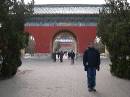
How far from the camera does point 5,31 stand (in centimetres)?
1933

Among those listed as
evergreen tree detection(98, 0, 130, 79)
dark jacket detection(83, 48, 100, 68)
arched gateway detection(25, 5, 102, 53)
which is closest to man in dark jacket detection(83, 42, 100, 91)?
dark jacket detection(83, 48, 100, 68)

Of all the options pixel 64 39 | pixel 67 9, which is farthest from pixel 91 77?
pixel 64 39

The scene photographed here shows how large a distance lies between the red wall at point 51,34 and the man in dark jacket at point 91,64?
145 ft

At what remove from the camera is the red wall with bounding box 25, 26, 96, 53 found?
5953 cm

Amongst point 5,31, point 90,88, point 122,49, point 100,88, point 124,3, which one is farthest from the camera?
point 124,3

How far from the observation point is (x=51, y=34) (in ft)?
197

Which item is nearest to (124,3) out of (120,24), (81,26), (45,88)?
(120,24)

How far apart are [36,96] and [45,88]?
2.36 meters

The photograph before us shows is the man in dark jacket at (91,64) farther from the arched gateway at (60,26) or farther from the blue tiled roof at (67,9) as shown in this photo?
the blue tiled roof at (67,9)

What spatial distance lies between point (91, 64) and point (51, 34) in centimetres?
4516

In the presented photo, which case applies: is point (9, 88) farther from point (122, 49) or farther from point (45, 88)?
point (122, 49)

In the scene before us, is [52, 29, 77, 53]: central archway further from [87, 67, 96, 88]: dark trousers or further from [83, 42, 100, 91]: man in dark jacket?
[87, 67, 96, 88]: dark trousers

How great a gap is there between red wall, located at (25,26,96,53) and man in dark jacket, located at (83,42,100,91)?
44124mm

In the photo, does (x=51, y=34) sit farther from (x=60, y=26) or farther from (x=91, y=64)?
(x=91, y=64)
